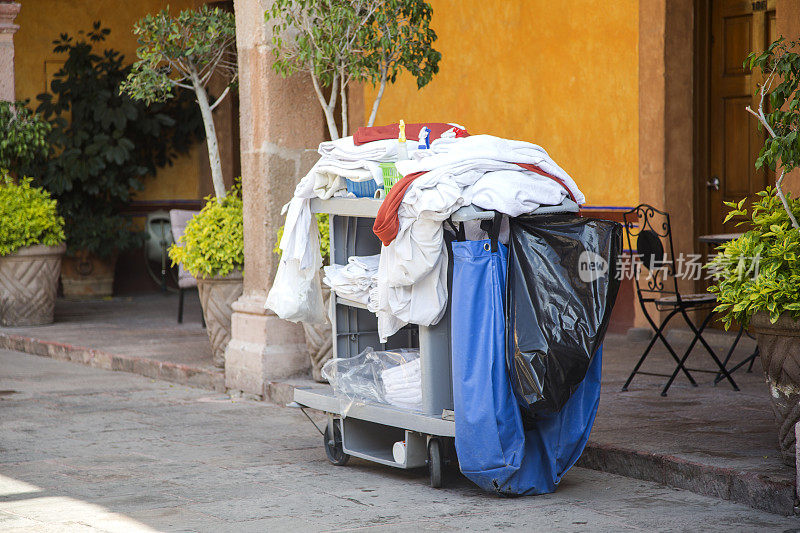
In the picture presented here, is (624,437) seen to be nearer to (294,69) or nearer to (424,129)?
(424,129)

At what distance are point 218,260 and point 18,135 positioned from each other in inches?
163

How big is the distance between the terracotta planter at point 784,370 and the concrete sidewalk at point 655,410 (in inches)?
5.7

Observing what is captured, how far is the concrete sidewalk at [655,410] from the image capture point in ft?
15.8

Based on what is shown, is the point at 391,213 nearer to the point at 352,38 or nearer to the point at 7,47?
the point at 352,38

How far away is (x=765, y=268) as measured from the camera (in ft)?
15.9

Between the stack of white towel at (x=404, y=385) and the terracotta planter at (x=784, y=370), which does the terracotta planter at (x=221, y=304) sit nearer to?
the stack of white towel at (x=404, y=385)

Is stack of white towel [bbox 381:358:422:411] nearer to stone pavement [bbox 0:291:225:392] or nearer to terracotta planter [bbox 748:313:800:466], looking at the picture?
terracotta planter [bbox 748:313:800:466]

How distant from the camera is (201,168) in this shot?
568 inches

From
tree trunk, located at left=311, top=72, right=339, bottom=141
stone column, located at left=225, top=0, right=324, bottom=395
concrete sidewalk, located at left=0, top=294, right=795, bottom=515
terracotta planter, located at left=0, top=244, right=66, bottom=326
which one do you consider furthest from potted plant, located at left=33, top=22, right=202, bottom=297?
tree trunk, located at left=311, top=72, right=339, bottom=141

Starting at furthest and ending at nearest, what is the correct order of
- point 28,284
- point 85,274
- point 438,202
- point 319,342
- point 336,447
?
point 85,274 → point 28,284 → point 319,342 → point 336,447 → point 438,202

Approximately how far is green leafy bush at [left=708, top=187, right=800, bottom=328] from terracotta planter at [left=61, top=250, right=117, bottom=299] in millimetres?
10120

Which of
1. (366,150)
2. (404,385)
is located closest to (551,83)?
(366,150)

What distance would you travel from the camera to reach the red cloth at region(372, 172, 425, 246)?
4.80 m

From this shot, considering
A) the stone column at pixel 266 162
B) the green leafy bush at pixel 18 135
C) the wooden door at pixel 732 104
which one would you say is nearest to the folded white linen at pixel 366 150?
the stone column at pixel 266 162
